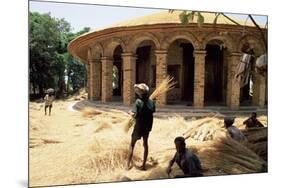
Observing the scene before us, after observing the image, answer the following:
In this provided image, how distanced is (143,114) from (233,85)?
1.21 metres

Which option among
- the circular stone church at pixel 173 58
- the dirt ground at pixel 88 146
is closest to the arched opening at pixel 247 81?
the circular stone church at pixel 173 58

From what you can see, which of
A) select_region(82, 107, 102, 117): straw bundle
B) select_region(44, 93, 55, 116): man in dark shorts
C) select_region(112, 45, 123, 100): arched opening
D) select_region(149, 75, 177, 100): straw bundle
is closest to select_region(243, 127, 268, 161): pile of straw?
select_region(149, 75, 177, 100): straw bundle

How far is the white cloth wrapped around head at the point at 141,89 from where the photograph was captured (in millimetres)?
4805

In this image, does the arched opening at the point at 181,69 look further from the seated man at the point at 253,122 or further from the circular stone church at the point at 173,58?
the seated man at the point at 253,122

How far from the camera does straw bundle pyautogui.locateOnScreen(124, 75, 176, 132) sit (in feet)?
15.7

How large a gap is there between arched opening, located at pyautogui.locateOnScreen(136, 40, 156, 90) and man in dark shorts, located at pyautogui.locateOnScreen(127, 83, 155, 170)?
88mm

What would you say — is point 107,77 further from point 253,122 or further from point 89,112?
point 253,122

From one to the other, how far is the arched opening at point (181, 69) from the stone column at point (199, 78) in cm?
5

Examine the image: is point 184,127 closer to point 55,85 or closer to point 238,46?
point 238,46

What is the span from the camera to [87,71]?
479 centimetres

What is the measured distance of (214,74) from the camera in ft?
16.9

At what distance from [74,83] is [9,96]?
2.56 feet

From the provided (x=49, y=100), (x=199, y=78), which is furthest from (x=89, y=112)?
(x=199, y=78)
